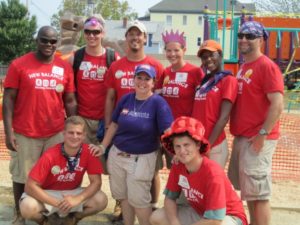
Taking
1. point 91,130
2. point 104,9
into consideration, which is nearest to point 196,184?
point 91,130

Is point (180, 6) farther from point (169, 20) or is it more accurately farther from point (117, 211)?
point (117, 211)

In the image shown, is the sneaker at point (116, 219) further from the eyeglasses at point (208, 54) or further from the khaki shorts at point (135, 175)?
the eyeglasses at point (208, 54)

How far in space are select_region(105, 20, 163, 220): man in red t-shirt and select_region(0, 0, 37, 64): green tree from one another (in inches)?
1244

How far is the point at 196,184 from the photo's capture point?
3.74 metres

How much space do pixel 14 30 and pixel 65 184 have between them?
32.2m

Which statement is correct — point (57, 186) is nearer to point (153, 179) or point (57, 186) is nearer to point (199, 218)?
point (153, 179)

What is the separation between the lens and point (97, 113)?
5109 mm

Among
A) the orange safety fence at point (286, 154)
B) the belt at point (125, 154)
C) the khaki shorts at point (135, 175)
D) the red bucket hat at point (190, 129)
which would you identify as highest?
the red bucket hat at point (190, 129)

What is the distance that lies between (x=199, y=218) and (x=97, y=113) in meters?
1.72

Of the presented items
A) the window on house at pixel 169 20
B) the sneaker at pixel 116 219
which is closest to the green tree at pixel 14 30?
the sneaker at pixel 116 219

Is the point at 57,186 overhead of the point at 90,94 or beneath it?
beneath

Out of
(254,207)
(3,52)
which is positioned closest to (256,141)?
(254,207)

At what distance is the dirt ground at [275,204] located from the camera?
530 cm

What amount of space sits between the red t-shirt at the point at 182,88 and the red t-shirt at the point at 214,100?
297mm
